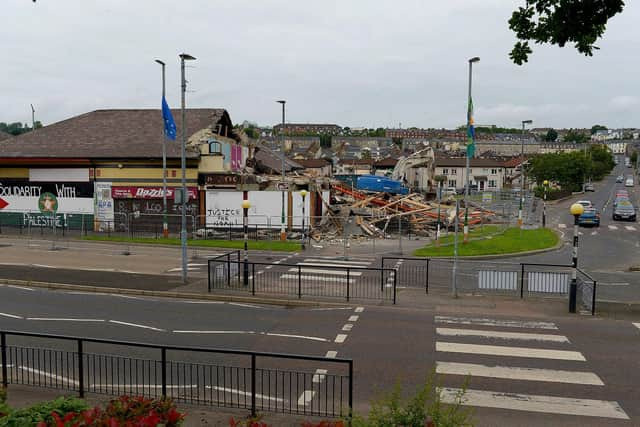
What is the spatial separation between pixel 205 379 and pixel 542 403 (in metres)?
6.02

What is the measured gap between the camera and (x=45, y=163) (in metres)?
39.2

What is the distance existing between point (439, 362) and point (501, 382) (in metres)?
1.47

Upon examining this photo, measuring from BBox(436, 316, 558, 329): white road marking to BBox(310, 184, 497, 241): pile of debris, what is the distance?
671 inches

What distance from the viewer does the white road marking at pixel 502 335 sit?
14.1m

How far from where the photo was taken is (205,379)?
10867 millimetres

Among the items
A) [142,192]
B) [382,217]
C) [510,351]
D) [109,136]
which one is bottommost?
[510,351]

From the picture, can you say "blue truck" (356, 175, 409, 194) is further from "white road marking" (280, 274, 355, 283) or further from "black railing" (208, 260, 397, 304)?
"black railing" (208, 260, 397, 304)

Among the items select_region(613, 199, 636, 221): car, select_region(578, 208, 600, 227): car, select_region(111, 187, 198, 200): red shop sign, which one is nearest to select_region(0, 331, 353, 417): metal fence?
select_region(111, 187, 198, 200): red shop sign

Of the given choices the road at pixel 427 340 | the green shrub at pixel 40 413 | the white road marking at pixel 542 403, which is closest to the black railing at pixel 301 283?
the road at pixel 427 340

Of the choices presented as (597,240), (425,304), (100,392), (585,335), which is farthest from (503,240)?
(100,392)

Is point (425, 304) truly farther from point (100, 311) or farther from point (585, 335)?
point (100, 311)

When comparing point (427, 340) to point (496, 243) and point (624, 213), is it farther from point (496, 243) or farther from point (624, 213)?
point (624, 213)

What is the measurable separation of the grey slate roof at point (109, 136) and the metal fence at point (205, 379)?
2687 centimetres

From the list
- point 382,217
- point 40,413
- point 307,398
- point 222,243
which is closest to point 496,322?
point 307,398
